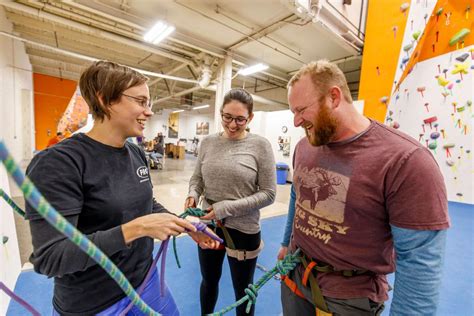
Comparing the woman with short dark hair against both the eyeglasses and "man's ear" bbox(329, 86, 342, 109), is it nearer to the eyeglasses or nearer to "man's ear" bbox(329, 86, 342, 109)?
the eyeglasses

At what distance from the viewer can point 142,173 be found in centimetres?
92

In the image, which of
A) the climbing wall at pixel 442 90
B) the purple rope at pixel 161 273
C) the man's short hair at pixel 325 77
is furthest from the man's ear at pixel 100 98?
the climbing wall at pixel 442 90

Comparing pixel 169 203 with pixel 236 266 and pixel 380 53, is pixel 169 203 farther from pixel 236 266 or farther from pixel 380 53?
pixel 380 53

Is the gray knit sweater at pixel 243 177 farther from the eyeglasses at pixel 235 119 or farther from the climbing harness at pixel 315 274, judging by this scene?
the climbing harness at pixel 315 274

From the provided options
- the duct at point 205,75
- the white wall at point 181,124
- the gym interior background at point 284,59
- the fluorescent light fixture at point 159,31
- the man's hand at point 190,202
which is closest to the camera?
the man's hand at point 190,202

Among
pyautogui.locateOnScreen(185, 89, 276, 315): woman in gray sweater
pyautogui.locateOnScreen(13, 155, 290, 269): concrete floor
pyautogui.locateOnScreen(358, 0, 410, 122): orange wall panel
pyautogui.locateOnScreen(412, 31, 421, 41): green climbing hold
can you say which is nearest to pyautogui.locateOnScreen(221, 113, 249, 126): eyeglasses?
pyautogui.locateOnScreen(185, 89, 276, 315): woman in gray sweater

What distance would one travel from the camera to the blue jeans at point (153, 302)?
0.80m

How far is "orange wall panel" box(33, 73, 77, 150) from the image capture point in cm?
962

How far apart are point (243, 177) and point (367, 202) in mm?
662

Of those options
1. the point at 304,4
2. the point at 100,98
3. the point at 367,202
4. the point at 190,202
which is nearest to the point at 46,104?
the point at 304,4

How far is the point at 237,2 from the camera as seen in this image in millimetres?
4523

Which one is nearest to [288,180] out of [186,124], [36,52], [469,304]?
[469,304]

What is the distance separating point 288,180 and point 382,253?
6.52m

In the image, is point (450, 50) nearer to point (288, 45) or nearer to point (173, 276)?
point (288, 45)
